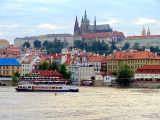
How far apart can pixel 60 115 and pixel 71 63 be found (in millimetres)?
46952

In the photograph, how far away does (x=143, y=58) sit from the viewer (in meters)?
76.0

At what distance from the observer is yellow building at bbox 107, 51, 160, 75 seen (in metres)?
76.1

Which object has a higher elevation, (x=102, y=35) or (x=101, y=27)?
(x=101, y=27)

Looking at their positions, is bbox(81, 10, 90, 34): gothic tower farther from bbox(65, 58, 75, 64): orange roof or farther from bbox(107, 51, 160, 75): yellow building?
bbox(107, 51, 160, 75): yellow building

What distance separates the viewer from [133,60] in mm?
77688

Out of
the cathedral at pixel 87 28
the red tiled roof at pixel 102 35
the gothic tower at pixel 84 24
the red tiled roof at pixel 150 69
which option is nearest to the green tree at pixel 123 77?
the red tiled roof at pixel 150 69

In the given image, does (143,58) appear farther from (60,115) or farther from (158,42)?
(158,42)

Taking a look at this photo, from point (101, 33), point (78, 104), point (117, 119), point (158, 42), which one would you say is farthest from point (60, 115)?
point (101, 33)

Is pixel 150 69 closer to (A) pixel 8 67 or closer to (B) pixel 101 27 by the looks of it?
(A) pixel 8 67

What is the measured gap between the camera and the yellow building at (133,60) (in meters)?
76.1

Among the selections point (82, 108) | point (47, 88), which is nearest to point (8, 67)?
point (47, 88)

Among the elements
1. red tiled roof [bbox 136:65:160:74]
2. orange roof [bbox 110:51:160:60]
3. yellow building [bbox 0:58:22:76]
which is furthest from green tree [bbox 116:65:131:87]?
yellow building [bbox 0:58:22:76]

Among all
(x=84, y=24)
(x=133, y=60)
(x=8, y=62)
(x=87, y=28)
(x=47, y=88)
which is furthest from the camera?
(x=87, y=28)

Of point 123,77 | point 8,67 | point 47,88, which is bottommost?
point 47,88
